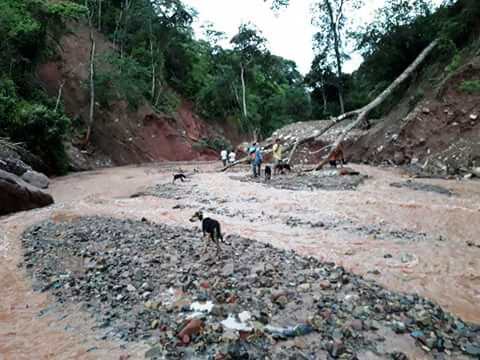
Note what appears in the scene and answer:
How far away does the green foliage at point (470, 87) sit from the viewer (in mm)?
13812

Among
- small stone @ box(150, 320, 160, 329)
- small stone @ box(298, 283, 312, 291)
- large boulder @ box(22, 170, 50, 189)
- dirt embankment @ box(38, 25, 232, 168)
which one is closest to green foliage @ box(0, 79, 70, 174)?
dirt embankment @ box(38, 25, 232, 168)

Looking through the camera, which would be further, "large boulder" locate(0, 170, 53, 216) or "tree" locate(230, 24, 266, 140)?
"tree" locate(230, 24, 266, 140)

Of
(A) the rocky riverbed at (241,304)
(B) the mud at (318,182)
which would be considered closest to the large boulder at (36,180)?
(B) the mud at (318,182)

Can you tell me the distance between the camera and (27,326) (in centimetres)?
376

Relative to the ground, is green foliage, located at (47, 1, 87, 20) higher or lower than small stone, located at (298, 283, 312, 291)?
higher

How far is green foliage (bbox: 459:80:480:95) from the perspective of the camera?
13812 mm

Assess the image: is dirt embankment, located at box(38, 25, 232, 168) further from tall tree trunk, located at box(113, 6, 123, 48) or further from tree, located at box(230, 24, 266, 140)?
tree, located at box(230, 24, 266, 140)

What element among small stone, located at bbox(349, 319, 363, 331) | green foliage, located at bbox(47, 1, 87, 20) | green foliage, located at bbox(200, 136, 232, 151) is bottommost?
small stone, located at bbox(349, 319, 363, 331)

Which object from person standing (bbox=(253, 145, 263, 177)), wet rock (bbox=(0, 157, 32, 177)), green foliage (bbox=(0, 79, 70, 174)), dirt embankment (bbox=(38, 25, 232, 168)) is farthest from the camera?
dirt embankment (bbox=(38, 25, 232, 168))

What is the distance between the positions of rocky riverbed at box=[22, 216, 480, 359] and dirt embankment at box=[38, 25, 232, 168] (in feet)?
66.6

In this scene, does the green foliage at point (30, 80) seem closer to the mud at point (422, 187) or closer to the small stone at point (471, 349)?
the mud at point (422, 187)

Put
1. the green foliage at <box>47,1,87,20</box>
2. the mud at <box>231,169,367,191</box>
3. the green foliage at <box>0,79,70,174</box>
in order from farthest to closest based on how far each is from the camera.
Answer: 1. the green foliage at <box>47,1,87,20</box>
2. the green foliage at <box>0,79,70,174</box>
3. the mud at <box>231,169,367,191</box>

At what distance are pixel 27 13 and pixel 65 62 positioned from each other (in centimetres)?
928

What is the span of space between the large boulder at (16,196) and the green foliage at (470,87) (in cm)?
1677
